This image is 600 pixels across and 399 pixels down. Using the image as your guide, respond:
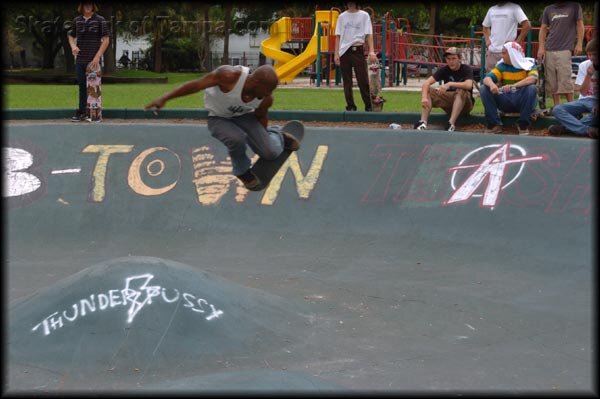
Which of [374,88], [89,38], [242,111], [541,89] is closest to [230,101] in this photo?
[242,111]

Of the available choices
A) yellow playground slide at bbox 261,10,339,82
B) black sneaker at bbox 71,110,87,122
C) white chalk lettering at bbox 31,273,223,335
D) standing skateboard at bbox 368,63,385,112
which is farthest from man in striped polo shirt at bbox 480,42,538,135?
yellow playground slide at bbox 261,10,339,82

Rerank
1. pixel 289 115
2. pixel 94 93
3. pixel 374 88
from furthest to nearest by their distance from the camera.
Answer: pixel 374 88 < pixel 289 115 < pixel 94 93

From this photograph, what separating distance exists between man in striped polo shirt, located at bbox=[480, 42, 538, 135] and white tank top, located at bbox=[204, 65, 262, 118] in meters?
4.90

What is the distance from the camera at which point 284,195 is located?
11203 millimetres

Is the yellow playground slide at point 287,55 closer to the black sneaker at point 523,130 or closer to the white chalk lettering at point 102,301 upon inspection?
the black sneaker at point 523,130

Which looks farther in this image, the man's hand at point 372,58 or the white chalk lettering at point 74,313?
the man's hand at point 372,58

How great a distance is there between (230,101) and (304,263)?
269cm

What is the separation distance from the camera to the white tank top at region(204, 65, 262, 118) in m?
7.30

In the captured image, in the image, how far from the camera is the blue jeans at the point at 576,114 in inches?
435

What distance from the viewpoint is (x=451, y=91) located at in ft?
40.8

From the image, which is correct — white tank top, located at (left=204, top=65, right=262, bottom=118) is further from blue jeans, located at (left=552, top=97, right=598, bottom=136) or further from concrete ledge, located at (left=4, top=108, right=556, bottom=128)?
concrete ledge, located at (left=4, top=108, right=556, bottom=128)

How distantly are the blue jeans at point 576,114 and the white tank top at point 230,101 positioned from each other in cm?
499

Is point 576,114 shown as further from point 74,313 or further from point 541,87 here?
point 74,313

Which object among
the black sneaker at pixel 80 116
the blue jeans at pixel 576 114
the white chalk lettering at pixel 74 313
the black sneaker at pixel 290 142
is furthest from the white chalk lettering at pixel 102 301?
the black sneaker at pixel 80 116
